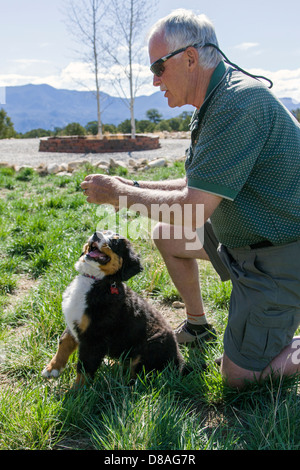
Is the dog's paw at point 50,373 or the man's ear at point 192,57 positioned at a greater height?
the man's ear at point 192,57

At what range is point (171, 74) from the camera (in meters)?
2.60

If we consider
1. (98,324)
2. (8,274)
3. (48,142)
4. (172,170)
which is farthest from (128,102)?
(98,324)

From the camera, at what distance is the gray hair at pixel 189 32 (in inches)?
96.3

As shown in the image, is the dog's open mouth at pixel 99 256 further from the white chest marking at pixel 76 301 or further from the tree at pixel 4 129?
the tree at pixel 4 129

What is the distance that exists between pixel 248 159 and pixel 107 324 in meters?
1.48

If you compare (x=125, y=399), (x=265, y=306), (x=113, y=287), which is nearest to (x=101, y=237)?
(x=113, y=287)

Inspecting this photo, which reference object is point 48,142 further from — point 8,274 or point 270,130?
point 270,130

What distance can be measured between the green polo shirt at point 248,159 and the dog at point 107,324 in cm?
89

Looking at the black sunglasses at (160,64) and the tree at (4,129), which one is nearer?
the black sunglasses at (160,64)

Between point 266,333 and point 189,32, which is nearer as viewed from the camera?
point 189,32

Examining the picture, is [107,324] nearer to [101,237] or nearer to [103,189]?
[101,237]

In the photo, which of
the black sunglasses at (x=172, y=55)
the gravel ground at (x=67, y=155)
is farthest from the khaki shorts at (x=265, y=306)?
the gravel ground at (x=67, y=155)

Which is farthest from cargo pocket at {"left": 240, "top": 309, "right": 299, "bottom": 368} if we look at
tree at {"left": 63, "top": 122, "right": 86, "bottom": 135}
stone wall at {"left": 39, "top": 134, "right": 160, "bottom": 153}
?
tree at {"left": 63, "top": 122, "right": 86, "bottom": 135}
